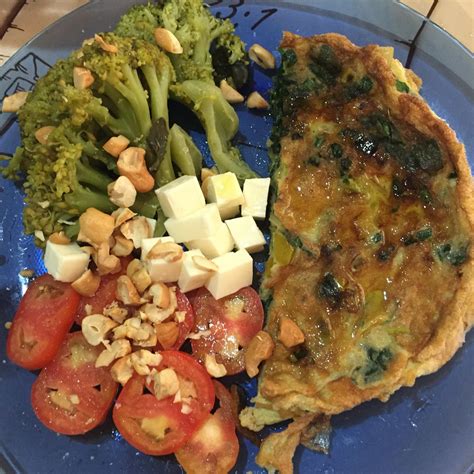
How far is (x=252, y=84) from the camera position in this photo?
3.14 meters

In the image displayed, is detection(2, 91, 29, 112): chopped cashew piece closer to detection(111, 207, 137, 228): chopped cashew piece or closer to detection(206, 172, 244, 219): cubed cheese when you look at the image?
detection(111, 207, 137, 228): chopped cashew piece

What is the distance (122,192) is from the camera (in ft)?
8.64

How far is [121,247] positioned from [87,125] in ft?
1.99

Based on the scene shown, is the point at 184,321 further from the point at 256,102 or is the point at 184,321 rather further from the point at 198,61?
the point at 198,61

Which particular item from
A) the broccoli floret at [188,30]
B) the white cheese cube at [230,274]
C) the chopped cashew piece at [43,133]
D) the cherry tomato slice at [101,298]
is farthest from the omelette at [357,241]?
the chopped cashew piece at [43,133]

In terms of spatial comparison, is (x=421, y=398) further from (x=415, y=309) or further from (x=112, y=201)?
(x=112, y=201)

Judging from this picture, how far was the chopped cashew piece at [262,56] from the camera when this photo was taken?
3.05 metres

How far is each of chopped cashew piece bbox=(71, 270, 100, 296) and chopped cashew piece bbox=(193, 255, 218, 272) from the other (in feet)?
1.62

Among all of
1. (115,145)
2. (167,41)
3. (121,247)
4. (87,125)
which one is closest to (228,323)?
(121,247)

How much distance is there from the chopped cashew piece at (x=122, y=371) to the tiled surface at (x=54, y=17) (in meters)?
2.06

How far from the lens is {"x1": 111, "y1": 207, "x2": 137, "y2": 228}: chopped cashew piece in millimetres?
2674

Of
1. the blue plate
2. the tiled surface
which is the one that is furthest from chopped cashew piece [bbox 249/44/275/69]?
the tiled surface

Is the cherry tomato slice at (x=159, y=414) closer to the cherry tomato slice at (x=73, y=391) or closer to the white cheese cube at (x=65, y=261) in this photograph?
the cherry tomato slice at (x=73, y=391)

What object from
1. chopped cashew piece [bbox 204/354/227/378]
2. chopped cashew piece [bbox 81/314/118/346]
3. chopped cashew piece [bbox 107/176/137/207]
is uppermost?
chopped cashew piece [bbox 107/176/137/207]
